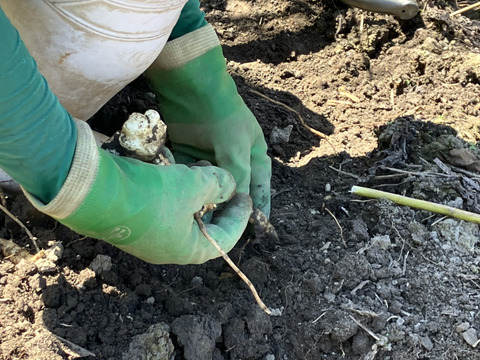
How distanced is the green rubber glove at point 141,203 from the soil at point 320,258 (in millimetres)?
170

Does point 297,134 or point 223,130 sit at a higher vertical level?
point 223,130

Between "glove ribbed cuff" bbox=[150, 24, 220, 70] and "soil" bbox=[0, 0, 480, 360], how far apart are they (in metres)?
0.35

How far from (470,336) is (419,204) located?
1.59 ft

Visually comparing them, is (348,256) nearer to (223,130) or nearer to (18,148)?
(223,130)

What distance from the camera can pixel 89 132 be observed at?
1.27m

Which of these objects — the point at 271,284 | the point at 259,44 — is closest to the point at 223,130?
the point at 271,284

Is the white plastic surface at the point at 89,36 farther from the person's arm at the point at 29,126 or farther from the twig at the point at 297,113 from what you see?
the twig at the point at 297,113

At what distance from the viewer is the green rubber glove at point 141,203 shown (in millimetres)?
1183

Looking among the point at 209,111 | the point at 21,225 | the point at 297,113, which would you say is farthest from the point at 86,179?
the point at 297,113

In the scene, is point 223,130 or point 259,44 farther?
point 259,44

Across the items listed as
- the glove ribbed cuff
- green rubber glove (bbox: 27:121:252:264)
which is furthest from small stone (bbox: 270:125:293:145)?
green rubber glove (bbox: 27:121:252:264)

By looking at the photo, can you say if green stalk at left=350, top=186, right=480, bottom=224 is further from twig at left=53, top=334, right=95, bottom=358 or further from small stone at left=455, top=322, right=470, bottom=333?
twig at left=53, top=334, right=95, bottom=358

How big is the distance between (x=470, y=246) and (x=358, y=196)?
0.41 metres

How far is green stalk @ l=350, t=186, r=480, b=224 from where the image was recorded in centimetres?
181
